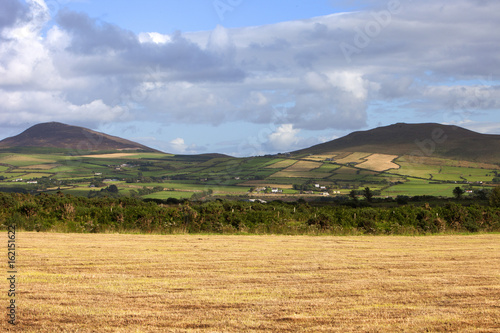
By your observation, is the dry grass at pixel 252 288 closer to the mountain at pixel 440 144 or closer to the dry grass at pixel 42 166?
the dry grass at pixel 42 166

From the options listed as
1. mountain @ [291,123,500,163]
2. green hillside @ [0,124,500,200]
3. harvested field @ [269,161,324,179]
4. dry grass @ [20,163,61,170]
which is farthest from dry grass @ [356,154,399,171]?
dry grass @ [20,163,61,170]

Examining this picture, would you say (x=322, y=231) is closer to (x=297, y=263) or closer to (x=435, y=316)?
(x=297, y=263)

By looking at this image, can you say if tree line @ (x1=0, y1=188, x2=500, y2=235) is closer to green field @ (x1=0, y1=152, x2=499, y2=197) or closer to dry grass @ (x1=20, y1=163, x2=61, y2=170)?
green field @ (x1=0, y1=152, x2=499, y2=197)

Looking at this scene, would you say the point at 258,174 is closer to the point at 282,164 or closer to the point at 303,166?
the point at 303,166

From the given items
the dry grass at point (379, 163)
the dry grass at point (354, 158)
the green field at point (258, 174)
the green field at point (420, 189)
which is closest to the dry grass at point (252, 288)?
the green field at point (420, 189)

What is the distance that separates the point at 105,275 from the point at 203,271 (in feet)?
9.81

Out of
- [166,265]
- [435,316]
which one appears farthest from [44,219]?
[435,316]

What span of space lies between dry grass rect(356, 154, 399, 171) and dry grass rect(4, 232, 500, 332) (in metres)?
103

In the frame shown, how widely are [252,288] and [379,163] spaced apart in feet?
400

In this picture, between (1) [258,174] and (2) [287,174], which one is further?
(2) [287,174]

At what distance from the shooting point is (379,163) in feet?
426

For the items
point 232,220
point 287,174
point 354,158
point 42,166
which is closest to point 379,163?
point 354,158

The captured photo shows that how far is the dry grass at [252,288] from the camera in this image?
9891 millimetres

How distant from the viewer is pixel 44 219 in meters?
28.8
